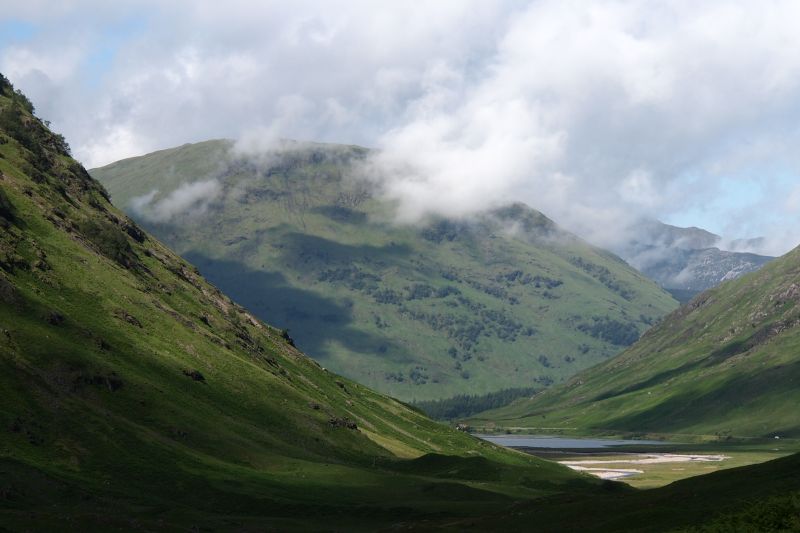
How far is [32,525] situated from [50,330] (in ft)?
290

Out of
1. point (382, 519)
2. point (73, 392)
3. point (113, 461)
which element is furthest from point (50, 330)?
→ point (382, 519)

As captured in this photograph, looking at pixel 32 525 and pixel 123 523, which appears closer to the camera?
pixel 32 525

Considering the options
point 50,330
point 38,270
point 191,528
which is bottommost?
point 191,528

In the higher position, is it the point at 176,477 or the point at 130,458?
the point at 130,458

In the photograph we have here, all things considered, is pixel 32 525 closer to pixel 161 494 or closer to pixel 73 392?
pixel 161 494

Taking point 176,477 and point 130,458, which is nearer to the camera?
point 130,458

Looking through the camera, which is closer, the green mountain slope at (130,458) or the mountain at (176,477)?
the mountain at (176,477)

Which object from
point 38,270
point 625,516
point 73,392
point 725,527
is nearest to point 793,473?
point 625,516

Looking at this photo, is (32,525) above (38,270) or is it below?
below

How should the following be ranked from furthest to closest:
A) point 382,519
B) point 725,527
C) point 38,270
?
point 38,270 → point 382,519 → point 725,527

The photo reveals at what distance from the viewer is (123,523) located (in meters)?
106

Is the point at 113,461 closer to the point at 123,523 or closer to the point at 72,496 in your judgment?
the point at 72,496

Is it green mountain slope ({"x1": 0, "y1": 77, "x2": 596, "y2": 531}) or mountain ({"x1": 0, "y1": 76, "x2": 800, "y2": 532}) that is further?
green mountain slope ({"x1": 0, "y1": 77, "x2": 596, "y2": 531})

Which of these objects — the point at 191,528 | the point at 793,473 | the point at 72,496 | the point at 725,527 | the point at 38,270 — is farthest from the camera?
the point at 38,270
